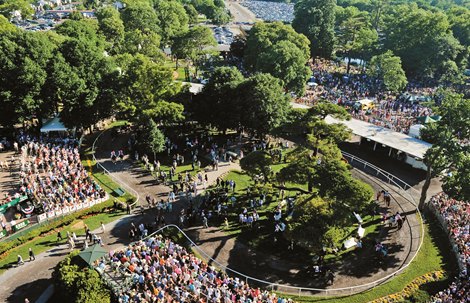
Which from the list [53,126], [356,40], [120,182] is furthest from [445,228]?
[356,40]

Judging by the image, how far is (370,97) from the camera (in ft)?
232

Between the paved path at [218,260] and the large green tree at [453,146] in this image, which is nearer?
the paved path at [218,260]

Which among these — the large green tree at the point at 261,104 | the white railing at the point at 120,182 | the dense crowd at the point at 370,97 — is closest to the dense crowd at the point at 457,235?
the large green tree at the point at 261,104

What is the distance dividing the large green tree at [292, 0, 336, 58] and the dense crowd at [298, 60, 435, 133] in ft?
19.4

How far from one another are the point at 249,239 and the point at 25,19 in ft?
429

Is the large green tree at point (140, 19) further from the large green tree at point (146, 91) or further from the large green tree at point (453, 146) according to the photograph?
the large green tree at point (453, 146)

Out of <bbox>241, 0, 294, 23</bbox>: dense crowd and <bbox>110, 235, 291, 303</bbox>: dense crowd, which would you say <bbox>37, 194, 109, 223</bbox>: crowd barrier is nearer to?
<bbox>110, 235, 291, 303</bbox>: dense crowd

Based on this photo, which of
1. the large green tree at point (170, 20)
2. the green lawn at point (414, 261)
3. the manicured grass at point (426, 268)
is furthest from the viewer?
the large green tree at point (170, 20)

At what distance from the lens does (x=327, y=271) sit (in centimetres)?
2905

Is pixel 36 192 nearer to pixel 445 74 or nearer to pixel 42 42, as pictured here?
pixel 42 42

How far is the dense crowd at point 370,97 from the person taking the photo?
60.1 metres

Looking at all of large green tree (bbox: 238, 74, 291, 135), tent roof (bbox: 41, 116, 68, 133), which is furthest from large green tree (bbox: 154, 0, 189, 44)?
large green tree (bbox: 238, 74, 291, 135)

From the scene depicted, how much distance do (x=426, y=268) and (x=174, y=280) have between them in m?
19.3

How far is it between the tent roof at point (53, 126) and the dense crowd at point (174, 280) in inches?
929
